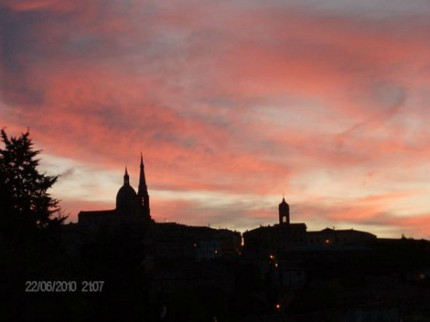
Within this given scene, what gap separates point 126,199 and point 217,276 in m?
91.8

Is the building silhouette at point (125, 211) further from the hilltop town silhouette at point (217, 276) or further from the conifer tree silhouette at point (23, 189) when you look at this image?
the conifer tree silhouette at point (23, 189)

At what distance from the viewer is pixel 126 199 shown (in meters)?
190

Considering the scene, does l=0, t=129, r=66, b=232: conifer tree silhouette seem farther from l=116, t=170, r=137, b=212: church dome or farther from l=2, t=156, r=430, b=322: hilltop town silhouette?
l=116, t=170, r=137, b=212: church dome

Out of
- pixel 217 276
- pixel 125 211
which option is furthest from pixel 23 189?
pixel 125 211

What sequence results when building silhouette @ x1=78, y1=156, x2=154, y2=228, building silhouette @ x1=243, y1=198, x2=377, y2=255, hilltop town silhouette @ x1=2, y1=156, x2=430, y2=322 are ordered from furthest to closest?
building silhouette @ x1=78, y1=156, x2=154, y2=228, building silhouette @ x1=243, y1=198, x2=377, y2=255, hilltop town silhouette @ x1=2, y1=156, x2=430, y2=322

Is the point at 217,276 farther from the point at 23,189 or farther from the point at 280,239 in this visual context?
the point at 280,239

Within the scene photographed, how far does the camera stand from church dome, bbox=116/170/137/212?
616 feet

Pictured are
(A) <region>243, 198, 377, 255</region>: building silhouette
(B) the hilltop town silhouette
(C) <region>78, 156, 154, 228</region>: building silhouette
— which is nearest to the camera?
(B) the hilltop town silhouette

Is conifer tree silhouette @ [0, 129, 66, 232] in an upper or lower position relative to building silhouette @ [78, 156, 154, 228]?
lower

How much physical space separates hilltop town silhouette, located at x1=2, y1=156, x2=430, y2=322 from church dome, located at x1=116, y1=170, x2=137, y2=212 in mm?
239

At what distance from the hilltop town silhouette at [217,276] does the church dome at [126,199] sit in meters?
0.24

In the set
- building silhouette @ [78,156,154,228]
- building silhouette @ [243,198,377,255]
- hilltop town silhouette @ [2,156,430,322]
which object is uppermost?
building silhouette @ [78,156,154,228]

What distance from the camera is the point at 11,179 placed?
32969 millimetres

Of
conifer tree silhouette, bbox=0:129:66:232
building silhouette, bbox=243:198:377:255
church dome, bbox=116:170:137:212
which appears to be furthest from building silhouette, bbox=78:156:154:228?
conifer tree silhouette, bbox=0:129:66:232
